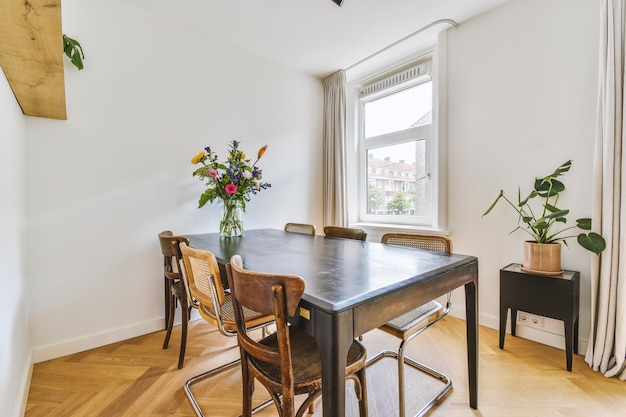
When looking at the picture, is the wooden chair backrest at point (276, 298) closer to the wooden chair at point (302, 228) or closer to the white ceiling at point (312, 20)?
the wooden chair at point (302, 228)

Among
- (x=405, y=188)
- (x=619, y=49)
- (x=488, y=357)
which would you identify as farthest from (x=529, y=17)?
(x=488, y=357)

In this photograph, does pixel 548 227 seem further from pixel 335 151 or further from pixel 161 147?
pixel 161 147

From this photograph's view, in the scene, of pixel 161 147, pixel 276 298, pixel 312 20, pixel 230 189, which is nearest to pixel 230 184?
pixel 230 189

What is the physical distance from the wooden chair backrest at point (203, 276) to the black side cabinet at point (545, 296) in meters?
1.89

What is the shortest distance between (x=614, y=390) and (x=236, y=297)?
2.06 m

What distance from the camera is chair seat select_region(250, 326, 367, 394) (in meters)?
0.91

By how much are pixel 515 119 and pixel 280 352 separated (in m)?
2.38

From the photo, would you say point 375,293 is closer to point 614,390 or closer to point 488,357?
point 488,357

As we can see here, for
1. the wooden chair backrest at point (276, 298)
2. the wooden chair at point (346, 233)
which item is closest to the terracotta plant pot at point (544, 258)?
the wooden chair at point (346, 233)

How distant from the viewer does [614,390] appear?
4.90 feet

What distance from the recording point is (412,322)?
4.20 feet

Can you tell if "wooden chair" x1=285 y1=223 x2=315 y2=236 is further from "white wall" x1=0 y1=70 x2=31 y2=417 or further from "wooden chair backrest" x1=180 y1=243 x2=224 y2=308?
"white wall" x1=0 y1=70 x2=31 y2=417

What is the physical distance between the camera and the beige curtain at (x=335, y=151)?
10.5ft

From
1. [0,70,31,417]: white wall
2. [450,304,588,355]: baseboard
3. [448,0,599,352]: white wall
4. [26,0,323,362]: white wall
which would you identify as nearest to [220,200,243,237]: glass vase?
[26,0,323,362]: white wall
